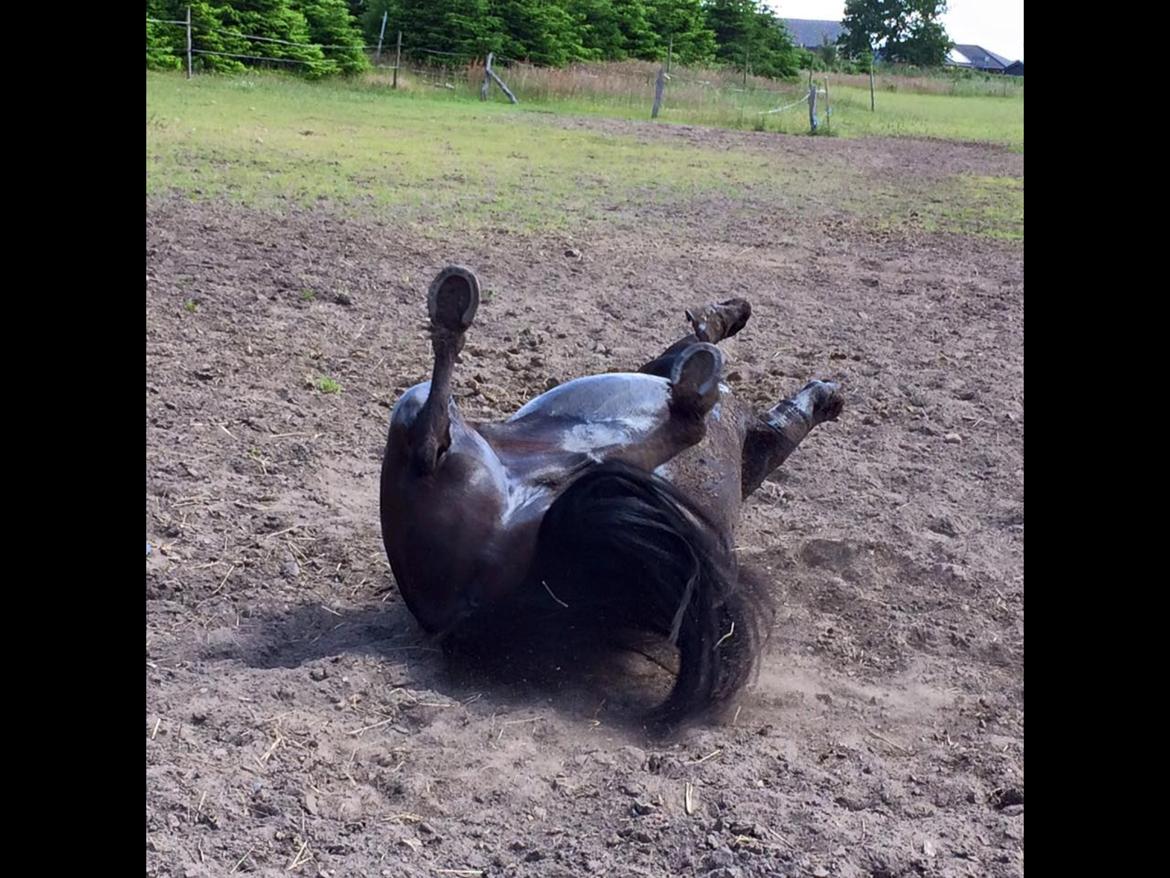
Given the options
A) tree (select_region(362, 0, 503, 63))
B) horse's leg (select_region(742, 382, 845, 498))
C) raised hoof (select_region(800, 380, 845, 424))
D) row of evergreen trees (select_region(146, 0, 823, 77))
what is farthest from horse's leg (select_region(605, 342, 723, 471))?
tree (select_region(362, 0, 503, 63))

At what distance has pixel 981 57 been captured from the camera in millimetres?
93062

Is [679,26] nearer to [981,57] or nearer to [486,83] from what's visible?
[486,83]

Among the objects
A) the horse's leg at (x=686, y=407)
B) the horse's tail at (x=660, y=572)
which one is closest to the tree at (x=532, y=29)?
the horse's leg at (x=686, y=407)

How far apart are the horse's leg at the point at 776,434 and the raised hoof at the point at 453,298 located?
1454mm

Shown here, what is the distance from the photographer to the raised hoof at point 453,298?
3221 millimetres

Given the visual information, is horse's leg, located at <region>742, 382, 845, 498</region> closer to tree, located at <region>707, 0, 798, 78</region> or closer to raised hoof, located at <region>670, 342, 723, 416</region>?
raised hoof, located at <region>670, 342, 723, 416</region>

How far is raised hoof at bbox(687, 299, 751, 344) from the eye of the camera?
4988 millimetres

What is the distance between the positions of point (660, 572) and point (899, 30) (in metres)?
70.2

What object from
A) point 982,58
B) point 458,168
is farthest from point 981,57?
point 458,168

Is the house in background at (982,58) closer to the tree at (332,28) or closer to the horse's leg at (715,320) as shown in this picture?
the tree at (332,28)

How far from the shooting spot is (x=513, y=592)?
A: 11.2 feet
